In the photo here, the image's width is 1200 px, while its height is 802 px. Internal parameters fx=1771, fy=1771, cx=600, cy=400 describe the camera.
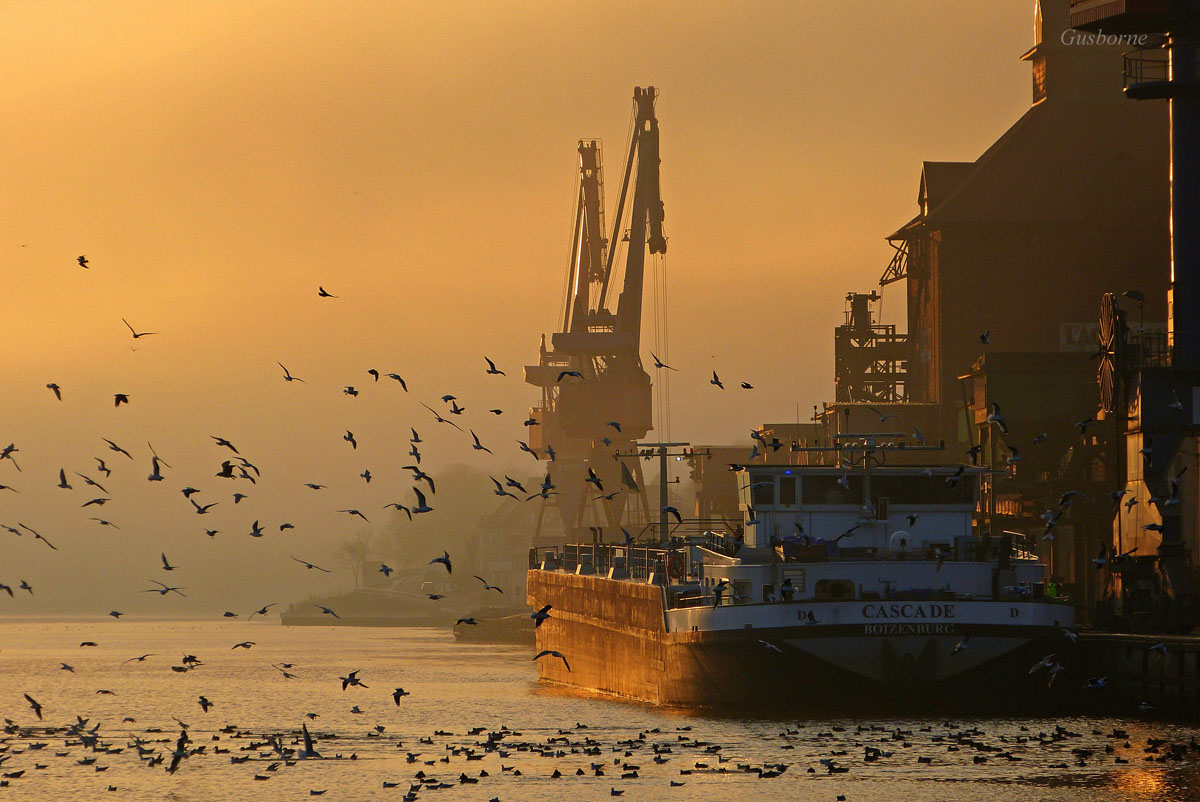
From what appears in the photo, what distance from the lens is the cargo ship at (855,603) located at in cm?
4597

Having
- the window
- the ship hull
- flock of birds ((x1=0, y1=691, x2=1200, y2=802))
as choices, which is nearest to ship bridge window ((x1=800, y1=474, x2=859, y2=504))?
the window

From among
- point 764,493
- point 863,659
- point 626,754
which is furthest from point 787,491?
point 626,754

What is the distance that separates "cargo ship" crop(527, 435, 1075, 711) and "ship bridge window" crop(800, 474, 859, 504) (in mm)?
41

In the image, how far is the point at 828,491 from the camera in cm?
5141

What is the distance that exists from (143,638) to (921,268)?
256 feet

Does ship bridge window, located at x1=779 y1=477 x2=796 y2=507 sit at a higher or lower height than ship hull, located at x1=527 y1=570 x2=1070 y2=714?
higher

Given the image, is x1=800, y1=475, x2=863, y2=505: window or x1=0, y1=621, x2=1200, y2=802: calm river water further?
x1=800, y1=475, x2=863, y2=505: window

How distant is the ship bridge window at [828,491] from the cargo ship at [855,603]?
0.13 feet

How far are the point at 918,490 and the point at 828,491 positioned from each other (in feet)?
8.59

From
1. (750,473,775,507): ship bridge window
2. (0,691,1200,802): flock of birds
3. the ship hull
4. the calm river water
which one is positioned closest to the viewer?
the calm river water

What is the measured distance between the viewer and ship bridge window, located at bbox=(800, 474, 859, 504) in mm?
51312

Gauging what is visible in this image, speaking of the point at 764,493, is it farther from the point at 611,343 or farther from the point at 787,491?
the point at 611,343

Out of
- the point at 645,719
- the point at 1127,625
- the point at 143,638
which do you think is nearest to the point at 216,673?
the point at 645,719

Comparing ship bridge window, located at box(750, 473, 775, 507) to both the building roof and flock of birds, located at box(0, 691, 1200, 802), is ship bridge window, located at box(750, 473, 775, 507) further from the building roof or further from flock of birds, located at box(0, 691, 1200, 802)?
the building roof
